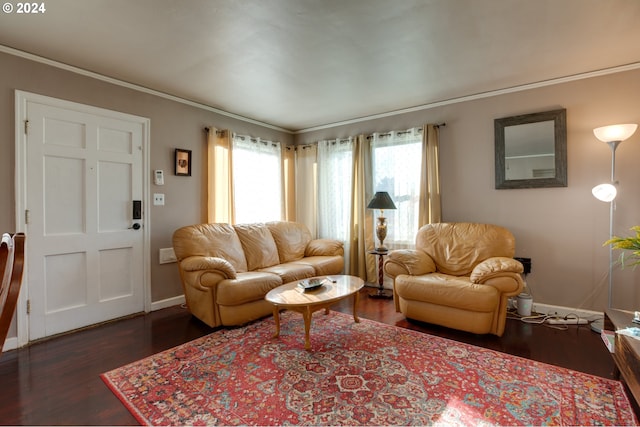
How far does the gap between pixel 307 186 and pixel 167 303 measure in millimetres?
2644

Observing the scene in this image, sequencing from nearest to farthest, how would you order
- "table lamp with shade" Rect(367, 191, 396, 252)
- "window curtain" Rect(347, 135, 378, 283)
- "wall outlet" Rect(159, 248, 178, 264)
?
"wall outlet" Rect(159, 248, 178, 264)
"table lamp with shade" Rect(367, 191, 396, 252)
"window curtain" Rect(347, 135, 378, 283)

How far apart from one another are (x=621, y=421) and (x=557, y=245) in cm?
200

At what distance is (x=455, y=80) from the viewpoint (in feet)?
10.5

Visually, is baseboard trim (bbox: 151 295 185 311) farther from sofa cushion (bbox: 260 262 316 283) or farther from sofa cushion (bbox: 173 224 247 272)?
sofa cushion (bbox: 260 262 316 283)

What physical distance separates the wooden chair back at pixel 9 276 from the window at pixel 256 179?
10.3ft

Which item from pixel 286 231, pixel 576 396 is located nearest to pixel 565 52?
pixel 576 396

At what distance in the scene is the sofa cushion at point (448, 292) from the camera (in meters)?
2.63

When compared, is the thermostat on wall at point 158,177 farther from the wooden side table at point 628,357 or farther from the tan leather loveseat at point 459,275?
the wooden side table at point 628,357

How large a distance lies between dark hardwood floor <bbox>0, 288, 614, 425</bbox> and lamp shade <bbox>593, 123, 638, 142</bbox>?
176 cm

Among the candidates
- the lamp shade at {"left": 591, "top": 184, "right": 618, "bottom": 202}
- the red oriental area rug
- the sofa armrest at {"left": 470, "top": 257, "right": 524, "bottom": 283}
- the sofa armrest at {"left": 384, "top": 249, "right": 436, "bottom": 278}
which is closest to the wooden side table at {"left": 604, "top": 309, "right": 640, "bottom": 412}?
the red oriental area rug

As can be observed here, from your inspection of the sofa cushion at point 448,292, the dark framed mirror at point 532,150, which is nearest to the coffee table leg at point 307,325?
the sofa cushion at point 448,292

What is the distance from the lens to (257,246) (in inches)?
152

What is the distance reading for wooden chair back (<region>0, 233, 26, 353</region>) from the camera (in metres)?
0.94

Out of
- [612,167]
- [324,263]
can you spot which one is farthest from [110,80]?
[612,167]
